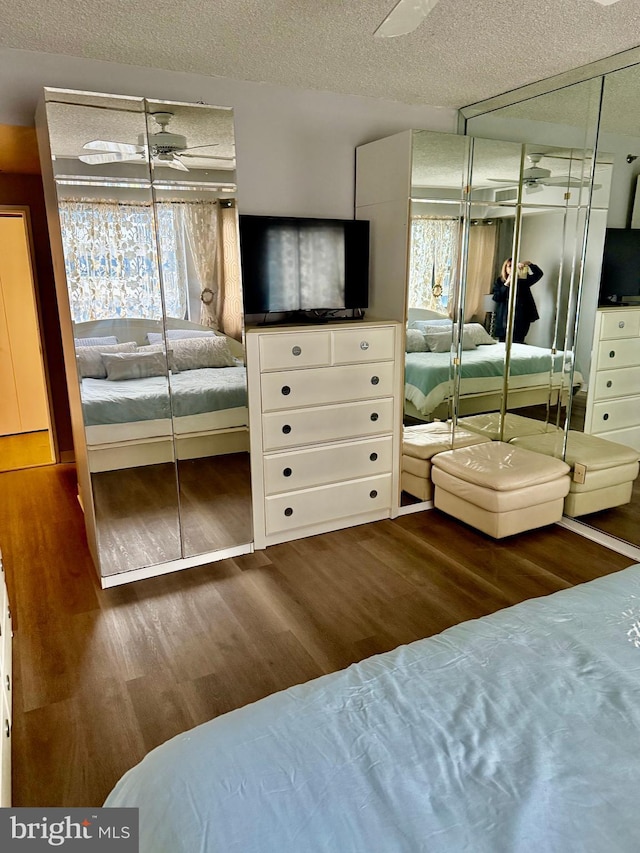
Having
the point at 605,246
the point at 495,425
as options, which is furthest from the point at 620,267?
the point at 495,425

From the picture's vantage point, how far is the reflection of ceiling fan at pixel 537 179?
3312 mm

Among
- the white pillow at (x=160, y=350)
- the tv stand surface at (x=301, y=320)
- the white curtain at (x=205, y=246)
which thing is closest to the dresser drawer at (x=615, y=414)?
the tv stand surface at (x=301, y=320)

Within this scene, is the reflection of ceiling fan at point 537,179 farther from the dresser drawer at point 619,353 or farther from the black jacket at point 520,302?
the dresser drawer at point 619,353

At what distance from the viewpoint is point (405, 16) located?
182cm

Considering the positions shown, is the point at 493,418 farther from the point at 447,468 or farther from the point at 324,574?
the point at 324,574

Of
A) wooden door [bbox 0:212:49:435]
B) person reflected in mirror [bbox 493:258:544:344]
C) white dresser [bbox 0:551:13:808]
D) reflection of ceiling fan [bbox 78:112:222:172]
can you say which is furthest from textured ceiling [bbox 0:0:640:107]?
wooden door [bbox 0:212:49:435]

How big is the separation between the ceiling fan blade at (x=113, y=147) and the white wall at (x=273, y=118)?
20.3 inches

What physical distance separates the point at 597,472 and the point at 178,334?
2507 millimetres

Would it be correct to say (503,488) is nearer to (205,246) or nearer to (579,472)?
(579,472)

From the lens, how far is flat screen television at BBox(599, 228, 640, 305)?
9.96 feet

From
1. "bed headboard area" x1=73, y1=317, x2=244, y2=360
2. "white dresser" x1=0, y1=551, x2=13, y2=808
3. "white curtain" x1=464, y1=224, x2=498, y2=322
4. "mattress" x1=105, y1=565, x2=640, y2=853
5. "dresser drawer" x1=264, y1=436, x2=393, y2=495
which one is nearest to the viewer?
"mattress" x1=105, y1=565, x2=640, y2=853

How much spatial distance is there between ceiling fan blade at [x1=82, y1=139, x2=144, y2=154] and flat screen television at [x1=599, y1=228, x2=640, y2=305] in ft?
8.11

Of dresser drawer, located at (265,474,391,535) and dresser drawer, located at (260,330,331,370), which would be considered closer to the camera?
dresser drawer, located at (260,330,331,370)

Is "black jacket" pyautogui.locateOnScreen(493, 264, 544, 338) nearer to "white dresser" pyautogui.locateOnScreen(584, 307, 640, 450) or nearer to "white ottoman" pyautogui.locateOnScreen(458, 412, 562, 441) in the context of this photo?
"white dresser" pyautogui.locateOnScreen(584, 307, 640, 450)
